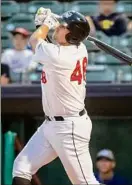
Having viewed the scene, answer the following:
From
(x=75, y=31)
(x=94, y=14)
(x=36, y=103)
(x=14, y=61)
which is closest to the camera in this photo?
(x=75, y=31)

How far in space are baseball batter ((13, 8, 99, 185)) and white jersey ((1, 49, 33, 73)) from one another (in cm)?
292

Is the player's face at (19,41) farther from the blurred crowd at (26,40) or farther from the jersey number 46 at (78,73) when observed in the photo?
the jersey number 46 at (78,73)

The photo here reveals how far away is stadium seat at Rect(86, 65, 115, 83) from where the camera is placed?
7805 mm

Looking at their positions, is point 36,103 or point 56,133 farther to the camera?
point 36,103

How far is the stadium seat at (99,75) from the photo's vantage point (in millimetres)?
7805

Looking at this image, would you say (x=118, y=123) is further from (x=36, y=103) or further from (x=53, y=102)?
(x=53, y=102)

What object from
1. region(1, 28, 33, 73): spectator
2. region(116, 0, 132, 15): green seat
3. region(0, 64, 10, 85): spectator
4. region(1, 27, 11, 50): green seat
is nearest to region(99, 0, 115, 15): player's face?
region(116, 0, 132, 15): green seat

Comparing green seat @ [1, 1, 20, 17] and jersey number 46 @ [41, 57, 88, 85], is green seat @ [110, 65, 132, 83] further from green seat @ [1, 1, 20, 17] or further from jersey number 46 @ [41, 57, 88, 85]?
jersey number 46 @ [41, 57, 88, 85]

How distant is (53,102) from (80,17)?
62 centimetres

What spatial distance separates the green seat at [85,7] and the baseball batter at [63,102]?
14.0 feet

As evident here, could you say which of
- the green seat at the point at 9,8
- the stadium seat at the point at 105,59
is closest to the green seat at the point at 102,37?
the stadium seat at the point at 105,59

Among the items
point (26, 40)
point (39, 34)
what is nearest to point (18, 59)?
point (26, 40)

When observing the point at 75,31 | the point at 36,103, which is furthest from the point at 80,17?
the point at 36,103

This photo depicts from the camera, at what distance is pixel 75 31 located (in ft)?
15.4
